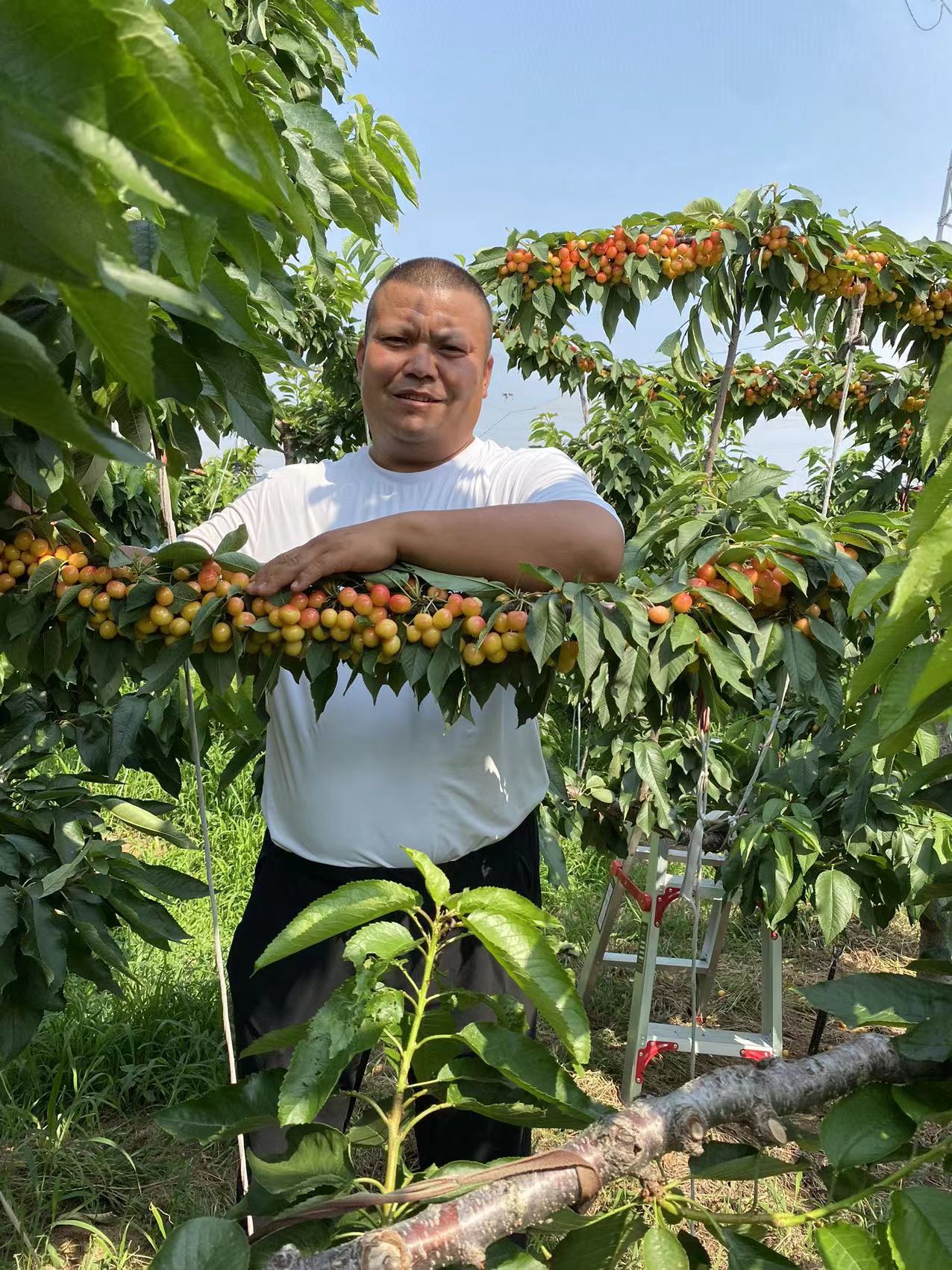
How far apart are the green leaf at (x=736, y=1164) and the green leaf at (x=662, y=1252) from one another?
0.05 meters

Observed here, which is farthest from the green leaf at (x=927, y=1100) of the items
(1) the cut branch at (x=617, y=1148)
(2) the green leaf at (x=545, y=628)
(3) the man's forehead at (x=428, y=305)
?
(3) the man's forehead at (x=428, y=305)

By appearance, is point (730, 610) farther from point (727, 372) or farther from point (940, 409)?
point (727, 372)

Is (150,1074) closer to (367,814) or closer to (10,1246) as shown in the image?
(10,1246)

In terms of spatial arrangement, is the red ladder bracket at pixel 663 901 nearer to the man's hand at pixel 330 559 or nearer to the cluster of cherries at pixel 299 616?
the cluster of cherries at pixel 299 616

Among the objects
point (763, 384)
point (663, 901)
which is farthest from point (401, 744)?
point (763, 384)

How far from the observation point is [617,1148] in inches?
20.2

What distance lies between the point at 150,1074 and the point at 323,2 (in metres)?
2.81

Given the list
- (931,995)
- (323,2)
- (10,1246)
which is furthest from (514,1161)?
(10,1246)

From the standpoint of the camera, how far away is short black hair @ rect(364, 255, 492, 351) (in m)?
1.66

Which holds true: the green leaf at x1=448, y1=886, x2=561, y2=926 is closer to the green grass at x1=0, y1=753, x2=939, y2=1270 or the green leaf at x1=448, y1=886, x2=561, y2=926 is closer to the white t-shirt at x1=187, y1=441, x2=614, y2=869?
the white t-shirt at x1=187, y1=441, x2=614, y2=869

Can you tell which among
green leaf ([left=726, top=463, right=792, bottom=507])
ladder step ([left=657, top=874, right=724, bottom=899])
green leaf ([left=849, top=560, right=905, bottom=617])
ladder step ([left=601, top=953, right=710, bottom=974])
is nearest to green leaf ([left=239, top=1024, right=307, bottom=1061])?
green leaf ([left=849, top=560, right=905, bottom=617])

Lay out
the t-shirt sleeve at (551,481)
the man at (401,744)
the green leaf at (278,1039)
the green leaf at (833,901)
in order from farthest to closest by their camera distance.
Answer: the green leaf at (833,901)
the man at (401,744)
the t-shirt sleeve at (551,481)
the green leaf at (278,1039)

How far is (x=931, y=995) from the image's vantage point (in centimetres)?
64

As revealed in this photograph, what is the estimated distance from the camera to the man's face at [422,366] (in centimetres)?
165
